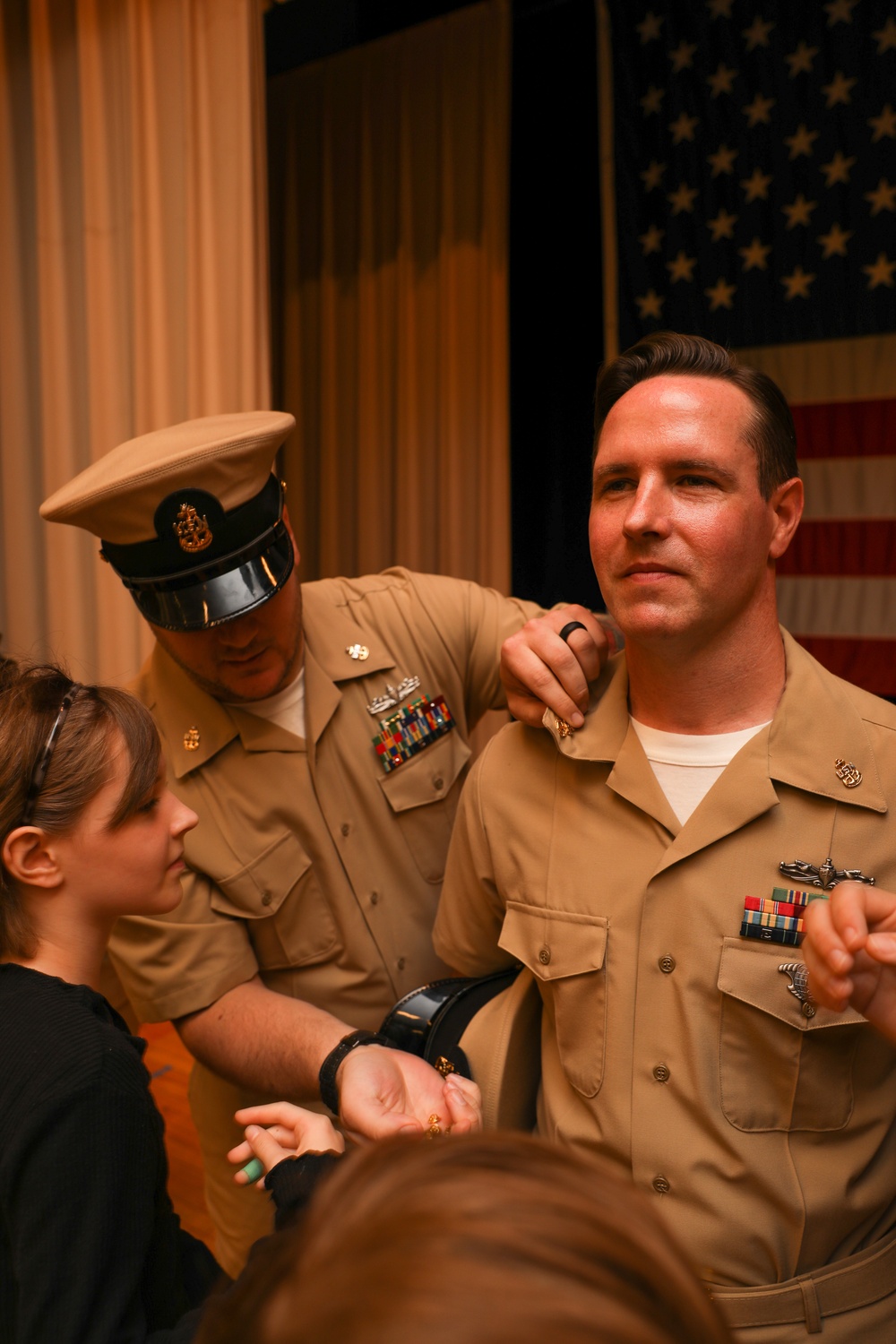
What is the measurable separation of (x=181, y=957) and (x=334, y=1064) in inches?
14.4

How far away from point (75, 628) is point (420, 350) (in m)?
2.79

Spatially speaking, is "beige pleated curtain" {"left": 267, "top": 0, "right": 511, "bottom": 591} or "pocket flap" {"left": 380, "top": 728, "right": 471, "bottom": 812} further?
"beige pleated curtain" {"left": 267, "top": 0, "right": 511, "bottom": 591}

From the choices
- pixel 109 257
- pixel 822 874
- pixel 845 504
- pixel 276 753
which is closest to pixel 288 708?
pixel 276 753

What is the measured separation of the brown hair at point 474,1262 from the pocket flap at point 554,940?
0.74m

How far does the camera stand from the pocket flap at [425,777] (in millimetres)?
1802

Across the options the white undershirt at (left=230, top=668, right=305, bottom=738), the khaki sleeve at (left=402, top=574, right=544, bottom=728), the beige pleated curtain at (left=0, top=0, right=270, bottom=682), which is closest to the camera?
the white undershirt at (left=230, top=668, right=305, bottom=738)

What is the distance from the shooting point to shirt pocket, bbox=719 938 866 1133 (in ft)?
3.67

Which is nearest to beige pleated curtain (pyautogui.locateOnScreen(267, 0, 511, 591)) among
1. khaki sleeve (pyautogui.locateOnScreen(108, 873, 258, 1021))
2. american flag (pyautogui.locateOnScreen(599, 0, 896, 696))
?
american flag (pyautogui.locateOnScreen(599, 0, 896, 696))

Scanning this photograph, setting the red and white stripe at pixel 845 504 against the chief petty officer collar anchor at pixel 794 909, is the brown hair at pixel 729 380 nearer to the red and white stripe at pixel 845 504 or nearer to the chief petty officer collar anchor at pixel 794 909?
the chief petty officer collar anchor at pixel 794 909

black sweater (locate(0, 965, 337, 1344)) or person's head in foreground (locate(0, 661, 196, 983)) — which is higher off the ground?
person's head in foreground (locate(0, 661, 196, 983))

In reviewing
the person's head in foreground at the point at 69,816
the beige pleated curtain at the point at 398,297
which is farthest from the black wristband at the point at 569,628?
the beige pleated curtain at the point at 398,297

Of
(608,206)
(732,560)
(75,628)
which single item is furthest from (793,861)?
(608,206)

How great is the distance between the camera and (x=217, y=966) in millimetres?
1625

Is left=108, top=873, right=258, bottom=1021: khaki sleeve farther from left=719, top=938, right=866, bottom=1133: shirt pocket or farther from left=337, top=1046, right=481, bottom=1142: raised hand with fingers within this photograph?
left=719, top=938, right=866, bottom=1133: shirt pocket
